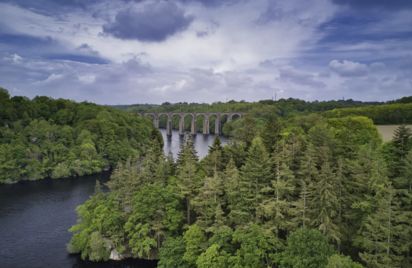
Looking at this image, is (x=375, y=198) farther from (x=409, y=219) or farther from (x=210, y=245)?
(x=210, y=245)

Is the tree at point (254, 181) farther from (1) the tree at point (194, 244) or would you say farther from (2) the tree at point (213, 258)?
(1) the tree at point (194, 244)

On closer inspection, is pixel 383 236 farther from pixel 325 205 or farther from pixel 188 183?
pixel 188 183

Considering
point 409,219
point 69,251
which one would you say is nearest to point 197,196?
point 69,251

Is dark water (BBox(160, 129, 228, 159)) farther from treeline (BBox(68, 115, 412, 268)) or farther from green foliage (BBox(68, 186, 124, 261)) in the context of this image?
green foliage (BBox(68, 186, 124, 261))

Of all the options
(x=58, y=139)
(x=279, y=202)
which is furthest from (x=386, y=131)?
(x=58, y=139)

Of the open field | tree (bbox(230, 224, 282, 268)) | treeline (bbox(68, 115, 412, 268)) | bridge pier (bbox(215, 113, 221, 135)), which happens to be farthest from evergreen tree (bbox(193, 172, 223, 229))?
bridge pier (bbox(215, 113, 221, 135))
